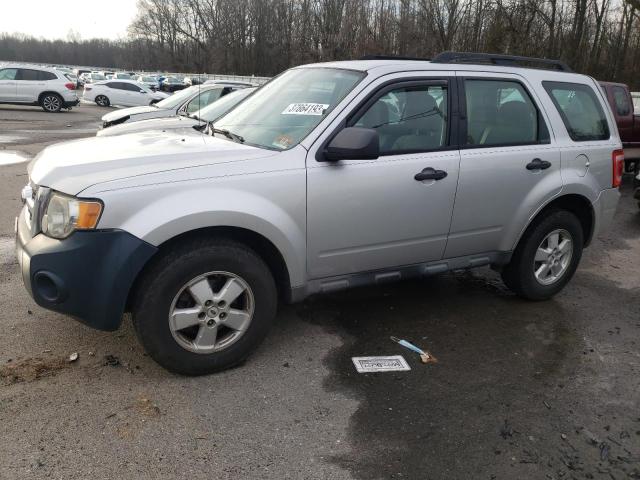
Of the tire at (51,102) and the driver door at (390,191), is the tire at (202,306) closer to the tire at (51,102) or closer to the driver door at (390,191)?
the driver door at (390,191)

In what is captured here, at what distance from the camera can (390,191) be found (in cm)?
364

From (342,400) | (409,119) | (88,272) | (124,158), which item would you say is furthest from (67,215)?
(409,119)

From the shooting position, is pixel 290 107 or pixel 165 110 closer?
pixel 290 107

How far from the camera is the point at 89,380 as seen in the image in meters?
3.24

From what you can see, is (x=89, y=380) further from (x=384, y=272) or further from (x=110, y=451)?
(x=384, y=272)

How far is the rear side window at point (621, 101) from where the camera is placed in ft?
37.1

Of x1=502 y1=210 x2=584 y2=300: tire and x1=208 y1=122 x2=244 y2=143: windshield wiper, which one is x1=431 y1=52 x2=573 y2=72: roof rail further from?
x1=208 y1=122 x2=244 y2=143: windshield wiper

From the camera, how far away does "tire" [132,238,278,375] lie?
3064 mm

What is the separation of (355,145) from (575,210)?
262 centimetres

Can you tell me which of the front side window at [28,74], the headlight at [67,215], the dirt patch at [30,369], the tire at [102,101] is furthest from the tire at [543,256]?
the tire at [102,101]

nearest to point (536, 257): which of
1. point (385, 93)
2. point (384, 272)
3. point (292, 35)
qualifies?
point (384, 272)

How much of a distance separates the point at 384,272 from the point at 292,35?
60.7m

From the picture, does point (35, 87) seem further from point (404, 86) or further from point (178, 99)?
point (404, 86)

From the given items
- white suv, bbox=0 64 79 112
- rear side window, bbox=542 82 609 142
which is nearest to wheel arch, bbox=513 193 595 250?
rear side window, bbox=542 82 609 142
